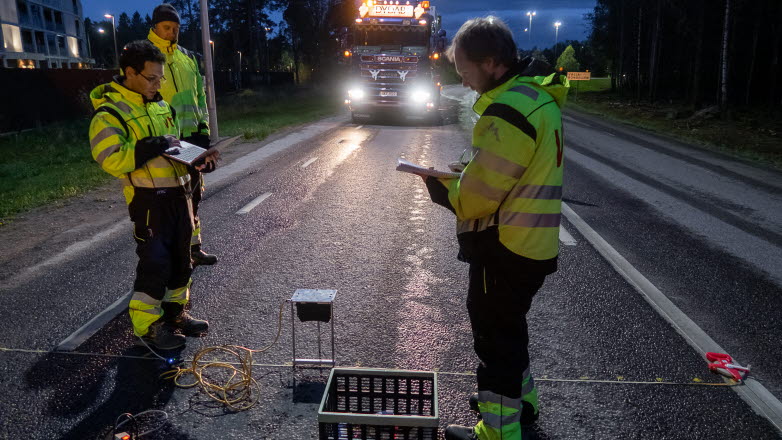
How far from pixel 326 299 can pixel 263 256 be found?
2743 mm

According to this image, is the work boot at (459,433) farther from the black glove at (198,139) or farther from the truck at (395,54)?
the truck at (395,54)

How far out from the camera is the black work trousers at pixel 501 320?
2.69 metres

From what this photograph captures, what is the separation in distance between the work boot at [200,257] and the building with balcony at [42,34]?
1880 inches

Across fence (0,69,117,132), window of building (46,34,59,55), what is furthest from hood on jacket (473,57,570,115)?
window of building (46,34,59,55)

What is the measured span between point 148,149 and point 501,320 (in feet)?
8.34

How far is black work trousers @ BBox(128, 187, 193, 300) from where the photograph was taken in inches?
157

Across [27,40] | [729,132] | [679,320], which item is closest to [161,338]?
[679,320]

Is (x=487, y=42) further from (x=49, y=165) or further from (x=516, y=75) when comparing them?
(x=49, y=165)

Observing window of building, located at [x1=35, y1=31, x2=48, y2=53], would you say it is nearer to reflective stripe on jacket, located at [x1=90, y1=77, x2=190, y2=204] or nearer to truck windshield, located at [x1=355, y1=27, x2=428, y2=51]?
truck windshield, located at [x1=355, y1=27, x2=428, y2=51]

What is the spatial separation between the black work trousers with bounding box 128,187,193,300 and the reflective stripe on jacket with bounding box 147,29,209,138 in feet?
6.13

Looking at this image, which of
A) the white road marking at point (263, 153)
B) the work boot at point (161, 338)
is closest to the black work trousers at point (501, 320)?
the work boot at point (161, 338)

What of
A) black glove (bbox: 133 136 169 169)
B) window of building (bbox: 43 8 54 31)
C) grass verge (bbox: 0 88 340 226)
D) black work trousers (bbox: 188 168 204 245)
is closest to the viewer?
black glove (bbox: 133 136 169 169)

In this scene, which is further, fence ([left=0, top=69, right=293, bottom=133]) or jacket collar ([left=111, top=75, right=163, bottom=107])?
fence ([left=0, top=69, right=293, bottom=133])

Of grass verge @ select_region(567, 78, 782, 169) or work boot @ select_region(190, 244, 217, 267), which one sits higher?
work boot @ select_region(190, 244, 217, 267)
